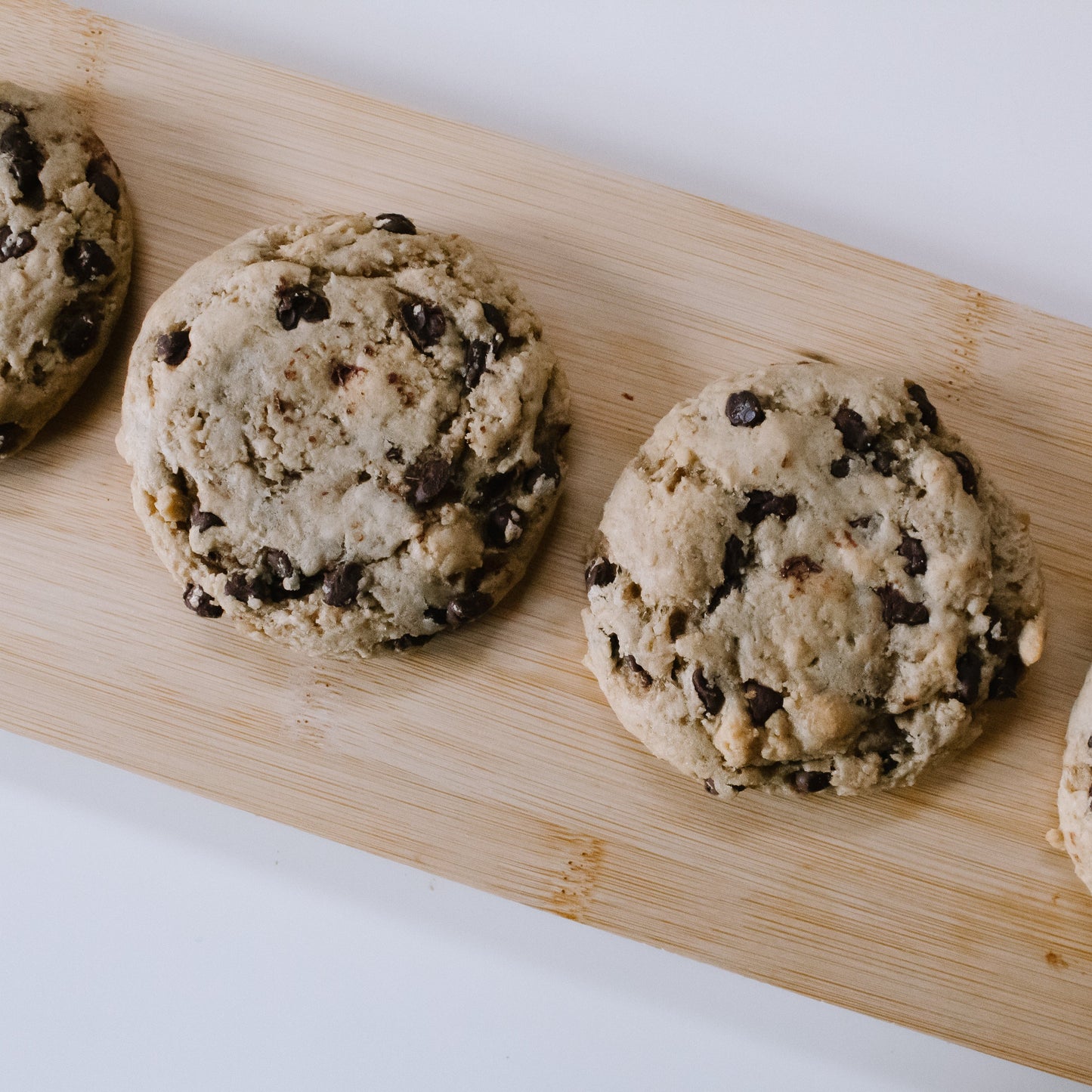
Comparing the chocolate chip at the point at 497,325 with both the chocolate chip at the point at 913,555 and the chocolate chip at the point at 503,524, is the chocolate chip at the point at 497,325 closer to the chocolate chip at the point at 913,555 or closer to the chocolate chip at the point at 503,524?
the chocolate chip at the point at 503,524

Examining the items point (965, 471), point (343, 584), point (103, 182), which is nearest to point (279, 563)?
point (343, 584)

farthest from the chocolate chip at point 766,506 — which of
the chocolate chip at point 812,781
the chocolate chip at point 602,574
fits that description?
the chocolate chip at point 812,781

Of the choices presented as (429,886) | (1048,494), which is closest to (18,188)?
(429,886)

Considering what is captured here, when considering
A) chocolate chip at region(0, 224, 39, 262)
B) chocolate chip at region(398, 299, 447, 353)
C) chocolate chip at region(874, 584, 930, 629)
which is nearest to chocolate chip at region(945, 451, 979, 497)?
chocolate chip at region(874, 584, 930, 629)

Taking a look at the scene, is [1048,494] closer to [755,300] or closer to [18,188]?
[755,300]

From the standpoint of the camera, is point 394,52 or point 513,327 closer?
point 513,327

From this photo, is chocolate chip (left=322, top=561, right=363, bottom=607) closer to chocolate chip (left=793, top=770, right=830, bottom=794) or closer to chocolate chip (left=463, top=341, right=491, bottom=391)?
chocolate chip (left=463, top=341, right=491, bottom=391)

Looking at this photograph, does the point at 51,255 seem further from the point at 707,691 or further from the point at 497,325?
the point at 707,691
